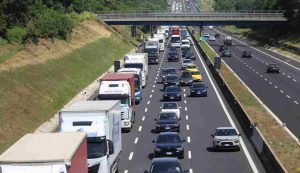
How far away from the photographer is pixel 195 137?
4159 cm

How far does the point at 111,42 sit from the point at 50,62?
155ft

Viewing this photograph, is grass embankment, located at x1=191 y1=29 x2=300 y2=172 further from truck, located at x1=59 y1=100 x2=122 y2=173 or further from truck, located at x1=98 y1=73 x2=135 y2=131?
truck, located at x1=59 y1=100 x2=122 y2=173

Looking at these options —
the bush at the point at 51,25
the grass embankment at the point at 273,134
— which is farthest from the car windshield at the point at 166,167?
the bush at the point at 51,25

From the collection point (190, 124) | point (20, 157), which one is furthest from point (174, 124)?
point (20, 157)

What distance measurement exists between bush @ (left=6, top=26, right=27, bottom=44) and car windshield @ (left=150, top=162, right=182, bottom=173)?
147 ft

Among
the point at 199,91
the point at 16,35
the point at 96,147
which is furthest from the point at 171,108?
the point at 16,35

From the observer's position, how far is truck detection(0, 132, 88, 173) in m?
17.7

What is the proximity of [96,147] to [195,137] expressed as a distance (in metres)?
16.9

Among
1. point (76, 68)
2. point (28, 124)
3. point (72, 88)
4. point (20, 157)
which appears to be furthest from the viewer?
point (76, 68)

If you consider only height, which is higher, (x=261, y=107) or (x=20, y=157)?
(x=20, y=157)

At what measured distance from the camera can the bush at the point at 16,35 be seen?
226 ft

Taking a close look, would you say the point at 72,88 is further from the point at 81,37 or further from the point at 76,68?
the point at 81,37

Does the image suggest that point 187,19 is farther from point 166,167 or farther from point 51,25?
point 166,167

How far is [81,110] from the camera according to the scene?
88.0 ft
